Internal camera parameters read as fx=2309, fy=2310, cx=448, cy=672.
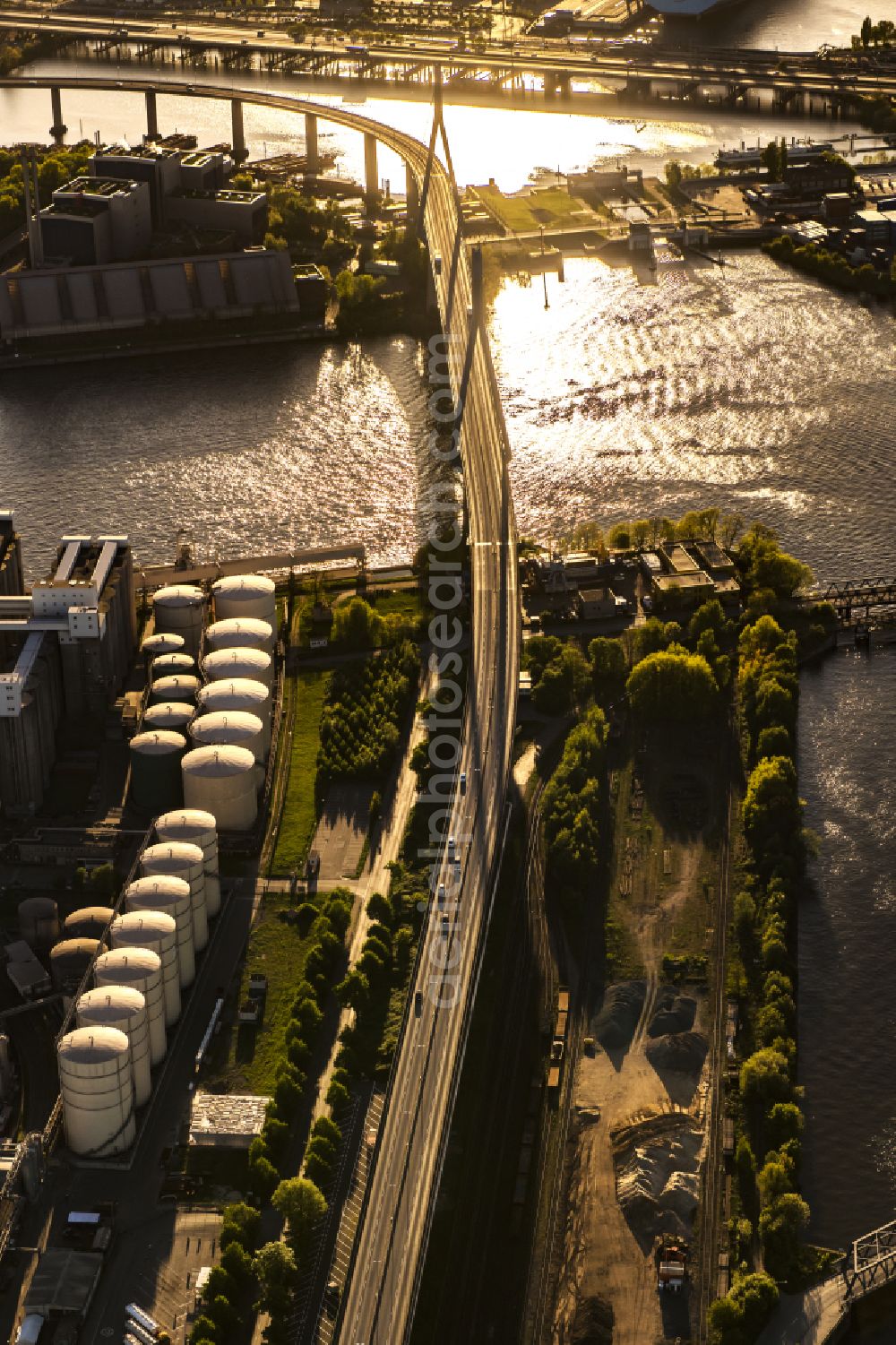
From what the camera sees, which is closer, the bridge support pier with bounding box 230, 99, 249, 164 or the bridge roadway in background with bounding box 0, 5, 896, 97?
the bridge support pier with bounding box 230, 99, 249, 164

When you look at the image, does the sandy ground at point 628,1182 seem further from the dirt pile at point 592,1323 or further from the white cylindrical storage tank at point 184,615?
A: the white cylindrical storage tank at point 184,615

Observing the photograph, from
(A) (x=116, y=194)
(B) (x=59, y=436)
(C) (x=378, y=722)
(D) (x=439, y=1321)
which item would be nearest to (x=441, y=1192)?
(D) (x=439, y=1321)

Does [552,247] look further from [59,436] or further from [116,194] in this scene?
[59,436]

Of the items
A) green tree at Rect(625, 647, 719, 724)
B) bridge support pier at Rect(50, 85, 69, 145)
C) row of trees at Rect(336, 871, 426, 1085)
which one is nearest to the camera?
row of trees at Rect(336, 871, 426, 1085)

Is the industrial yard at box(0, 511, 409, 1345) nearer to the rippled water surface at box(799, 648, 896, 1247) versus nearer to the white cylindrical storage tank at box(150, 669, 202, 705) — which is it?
the white cylindrical storage tank at box(150, 669, 202, 705)

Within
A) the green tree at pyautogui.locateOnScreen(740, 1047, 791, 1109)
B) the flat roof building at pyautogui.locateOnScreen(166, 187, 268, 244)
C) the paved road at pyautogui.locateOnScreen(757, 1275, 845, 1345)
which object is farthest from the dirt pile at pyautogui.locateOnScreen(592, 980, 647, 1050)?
the flat roof building at pyautogui.locateOnScreen(166, 187, 268, 244)

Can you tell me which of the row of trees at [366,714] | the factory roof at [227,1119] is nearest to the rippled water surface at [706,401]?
the row of trees at [366,714]
